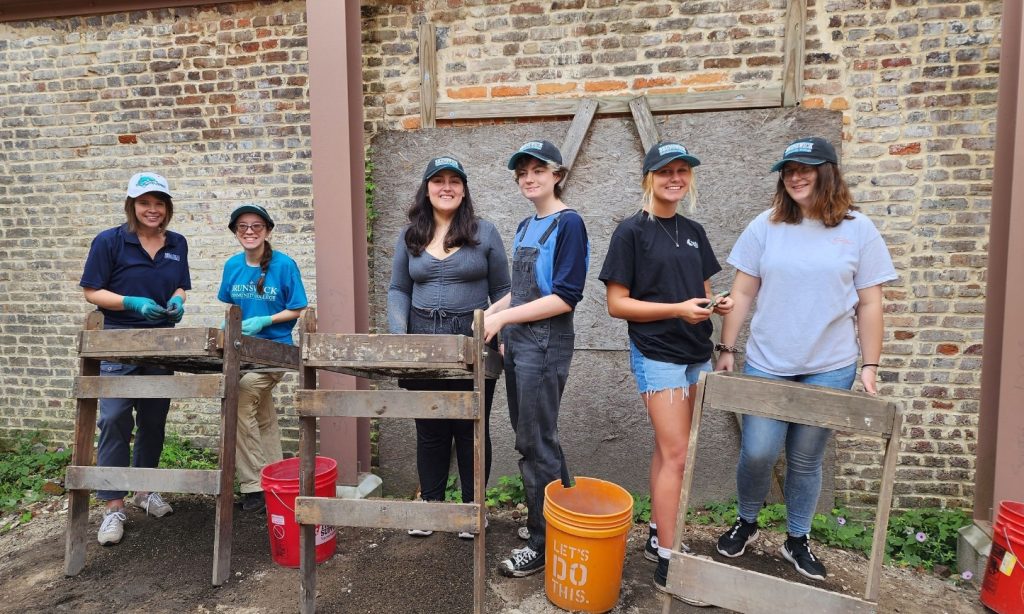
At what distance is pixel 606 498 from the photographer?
275cm

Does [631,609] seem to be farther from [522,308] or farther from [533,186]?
[533,186]

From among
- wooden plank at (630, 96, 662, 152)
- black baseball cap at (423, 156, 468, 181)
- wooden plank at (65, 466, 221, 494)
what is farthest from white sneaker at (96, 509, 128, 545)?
wooden plank at (630, 96, 662, 152)

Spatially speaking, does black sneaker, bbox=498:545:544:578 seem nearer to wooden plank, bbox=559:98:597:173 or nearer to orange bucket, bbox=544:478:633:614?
orange bucket, bbox=544:478:633:614

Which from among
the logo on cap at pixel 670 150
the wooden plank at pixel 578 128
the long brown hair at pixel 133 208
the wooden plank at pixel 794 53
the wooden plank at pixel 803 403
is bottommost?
the wooden plank at pixel 803 403

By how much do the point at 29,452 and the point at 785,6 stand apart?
6724mm

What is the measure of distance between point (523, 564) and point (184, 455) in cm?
309

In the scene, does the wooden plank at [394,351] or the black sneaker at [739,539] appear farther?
the black sneaker at [739,539]

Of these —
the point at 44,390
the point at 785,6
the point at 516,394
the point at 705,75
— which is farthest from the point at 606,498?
the point at 44,390

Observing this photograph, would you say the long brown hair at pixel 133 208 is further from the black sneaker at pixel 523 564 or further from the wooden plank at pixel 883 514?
the wooden plank at pixel 883 514

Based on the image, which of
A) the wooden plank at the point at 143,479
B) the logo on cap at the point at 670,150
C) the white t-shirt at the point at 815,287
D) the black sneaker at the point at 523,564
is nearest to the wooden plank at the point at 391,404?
the wooden plank at the point at 143,479

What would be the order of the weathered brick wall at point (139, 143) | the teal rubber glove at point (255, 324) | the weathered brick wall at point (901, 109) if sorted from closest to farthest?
the teal rubber glove at point (255, 324) → the weathered brick wall at point (901, 109) → the weathered brick wall at point (139, 143)

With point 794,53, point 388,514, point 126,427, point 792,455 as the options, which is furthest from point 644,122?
point 126,427

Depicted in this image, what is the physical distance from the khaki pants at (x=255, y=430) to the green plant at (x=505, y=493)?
1487 mm

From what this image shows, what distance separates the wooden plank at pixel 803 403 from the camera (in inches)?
78.7
